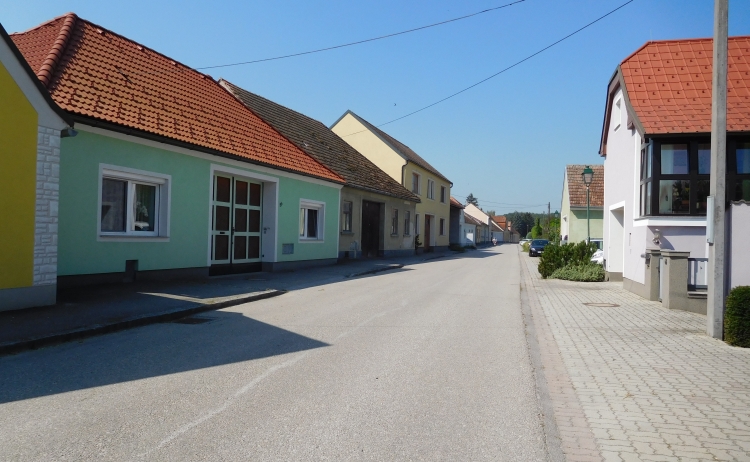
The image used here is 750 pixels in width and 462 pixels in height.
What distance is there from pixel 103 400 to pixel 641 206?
43.5ft

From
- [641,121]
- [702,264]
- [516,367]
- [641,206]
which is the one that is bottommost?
[516,367]

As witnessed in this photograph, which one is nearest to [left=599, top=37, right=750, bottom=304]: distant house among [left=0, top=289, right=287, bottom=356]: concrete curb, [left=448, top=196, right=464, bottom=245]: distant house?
[left=0, top=289, right=287, bottom=356]: concrete curb

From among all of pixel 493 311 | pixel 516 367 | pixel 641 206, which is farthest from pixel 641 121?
pixel 516 367

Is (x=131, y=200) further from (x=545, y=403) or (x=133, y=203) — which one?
(x=545, y=403)

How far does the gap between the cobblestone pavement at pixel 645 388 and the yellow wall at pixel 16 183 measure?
25.5ft

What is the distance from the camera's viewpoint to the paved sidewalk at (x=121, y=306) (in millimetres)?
7238

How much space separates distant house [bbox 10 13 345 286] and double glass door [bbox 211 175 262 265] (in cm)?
4

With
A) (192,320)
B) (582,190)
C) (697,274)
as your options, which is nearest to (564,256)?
(697,274)

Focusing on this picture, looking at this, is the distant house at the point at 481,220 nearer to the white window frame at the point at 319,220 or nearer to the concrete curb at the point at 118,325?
the white window frame at the point at 319,220

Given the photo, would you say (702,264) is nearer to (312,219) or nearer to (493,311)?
(493,311)

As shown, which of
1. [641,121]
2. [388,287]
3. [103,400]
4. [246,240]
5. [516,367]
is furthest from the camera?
[246,240]

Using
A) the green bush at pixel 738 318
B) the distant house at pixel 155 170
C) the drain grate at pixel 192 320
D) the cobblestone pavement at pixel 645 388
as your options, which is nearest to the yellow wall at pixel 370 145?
the distant house at pixel 155 170

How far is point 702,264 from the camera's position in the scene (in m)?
11.5

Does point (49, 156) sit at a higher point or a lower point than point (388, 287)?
higher
